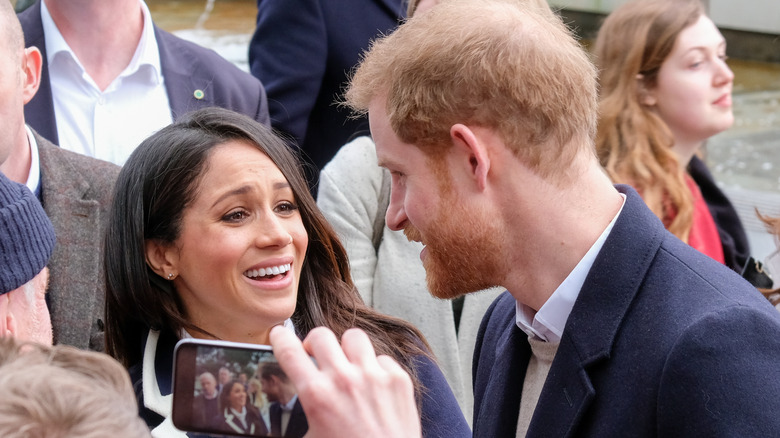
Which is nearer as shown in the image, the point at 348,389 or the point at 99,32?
the point at 348,389

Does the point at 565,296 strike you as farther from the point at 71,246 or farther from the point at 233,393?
the point at 71,246

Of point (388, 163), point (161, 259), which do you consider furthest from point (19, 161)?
point (388, 163)

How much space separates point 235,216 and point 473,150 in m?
0.88

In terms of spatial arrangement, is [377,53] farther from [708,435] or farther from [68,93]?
[68,93]

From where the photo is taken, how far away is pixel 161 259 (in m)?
2.75

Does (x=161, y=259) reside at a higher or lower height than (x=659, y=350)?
lower

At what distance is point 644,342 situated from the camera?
1876 mm

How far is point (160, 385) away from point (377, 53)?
109 cm

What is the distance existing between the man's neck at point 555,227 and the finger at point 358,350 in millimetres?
742

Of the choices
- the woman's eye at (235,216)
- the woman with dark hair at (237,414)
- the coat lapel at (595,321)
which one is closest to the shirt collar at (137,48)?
the woman's eye at (235,216)

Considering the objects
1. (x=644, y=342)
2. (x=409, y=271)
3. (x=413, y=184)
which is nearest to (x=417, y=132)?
(x=413, y=184)

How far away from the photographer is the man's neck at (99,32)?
3.58 metres

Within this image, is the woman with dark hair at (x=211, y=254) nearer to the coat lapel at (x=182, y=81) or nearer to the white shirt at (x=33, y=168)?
the white shirt at (x=33, y=168)

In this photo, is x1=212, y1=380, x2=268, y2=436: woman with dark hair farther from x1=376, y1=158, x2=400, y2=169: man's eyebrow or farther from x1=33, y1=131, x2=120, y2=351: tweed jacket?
x1=33, y1=131, x2=120, y2=351: tweed jacket
